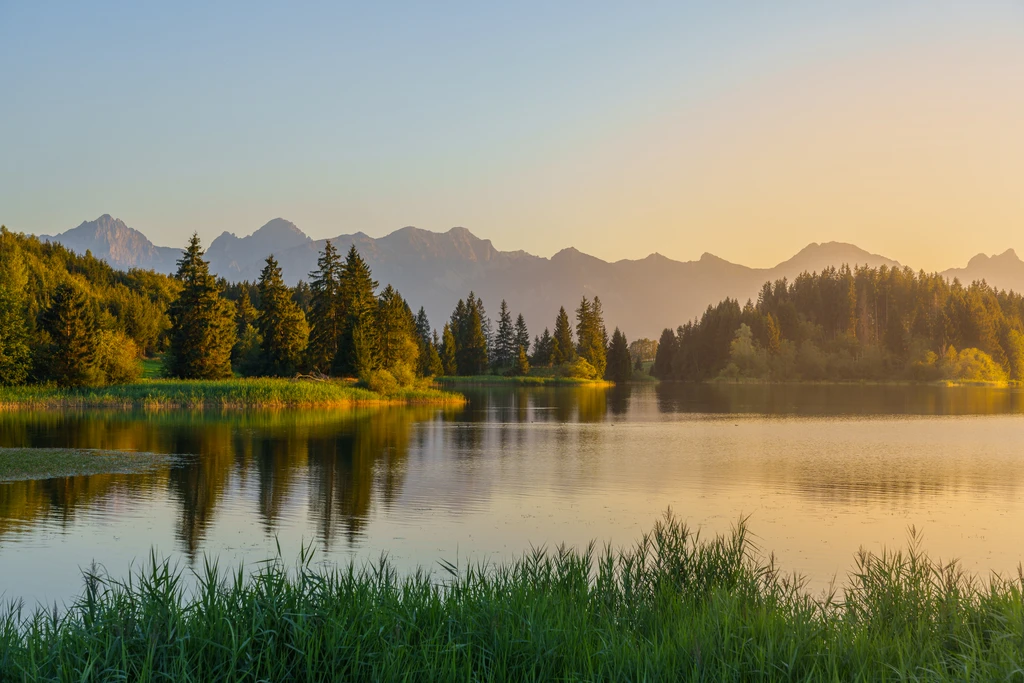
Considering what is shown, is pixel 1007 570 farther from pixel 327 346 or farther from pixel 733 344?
pixel 733 344

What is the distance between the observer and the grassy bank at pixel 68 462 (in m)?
22.9

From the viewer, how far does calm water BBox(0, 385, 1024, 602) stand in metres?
15.5

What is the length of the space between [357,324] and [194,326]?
12875mm

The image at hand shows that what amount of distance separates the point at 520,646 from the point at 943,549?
12.1 metres

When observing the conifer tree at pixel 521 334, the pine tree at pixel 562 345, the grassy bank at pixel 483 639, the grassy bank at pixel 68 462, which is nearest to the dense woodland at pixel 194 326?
the pine tree at pixel 562 345

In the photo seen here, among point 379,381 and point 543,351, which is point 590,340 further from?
point 379,381

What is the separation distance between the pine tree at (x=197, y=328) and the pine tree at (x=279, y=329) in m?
3.12

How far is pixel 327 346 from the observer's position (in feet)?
235

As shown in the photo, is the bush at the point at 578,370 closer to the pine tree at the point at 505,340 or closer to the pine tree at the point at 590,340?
the pine tree at the point at 590,340

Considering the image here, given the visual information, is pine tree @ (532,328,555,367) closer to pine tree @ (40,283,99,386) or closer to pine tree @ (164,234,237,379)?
pine tree @ (164,234,237,379)

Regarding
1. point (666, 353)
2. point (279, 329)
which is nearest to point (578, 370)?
point (666, 353)

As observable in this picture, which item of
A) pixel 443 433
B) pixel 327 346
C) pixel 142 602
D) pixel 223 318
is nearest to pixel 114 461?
pixel 443 433

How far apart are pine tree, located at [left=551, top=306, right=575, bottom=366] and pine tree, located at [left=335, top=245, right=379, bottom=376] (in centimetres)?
6793

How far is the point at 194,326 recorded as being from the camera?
62656 millimetres
